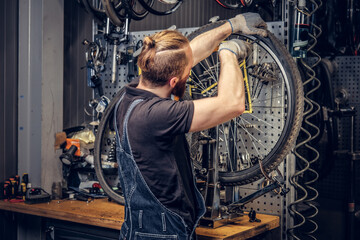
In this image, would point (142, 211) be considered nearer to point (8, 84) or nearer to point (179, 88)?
point (179, 88)

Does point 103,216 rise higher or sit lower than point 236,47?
lower

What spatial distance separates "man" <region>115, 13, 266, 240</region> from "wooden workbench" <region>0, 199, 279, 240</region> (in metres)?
0.22

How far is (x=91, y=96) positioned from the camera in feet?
11.1

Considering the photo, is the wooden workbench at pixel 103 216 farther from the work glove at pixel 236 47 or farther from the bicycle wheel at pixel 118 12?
the bicycle wheel at pixel 118 12

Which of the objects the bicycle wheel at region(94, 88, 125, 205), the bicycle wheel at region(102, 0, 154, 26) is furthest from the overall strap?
the bicycle wheel at region(102, 0, 154, 26)

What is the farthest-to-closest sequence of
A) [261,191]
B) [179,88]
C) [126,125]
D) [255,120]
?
[255,120]
[261,191]
[179,88]
[126,125]

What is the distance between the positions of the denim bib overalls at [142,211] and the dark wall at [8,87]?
1.41 meters

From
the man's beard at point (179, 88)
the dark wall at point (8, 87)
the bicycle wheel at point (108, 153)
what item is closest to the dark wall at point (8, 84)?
the dark wall at point (8, 87)

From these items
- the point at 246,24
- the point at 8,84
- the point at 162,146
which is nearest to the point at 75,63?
the point at 8,84

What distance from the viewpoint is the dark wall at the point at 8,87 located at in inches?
120

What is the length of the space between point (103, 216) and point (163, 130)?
874 mm

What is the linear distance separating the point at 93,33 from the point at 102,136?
0.82 meters

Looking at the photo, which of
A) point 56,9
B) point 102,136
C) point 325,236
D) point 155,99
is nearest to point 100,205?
point 102,136

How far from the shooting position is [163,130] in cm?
175
